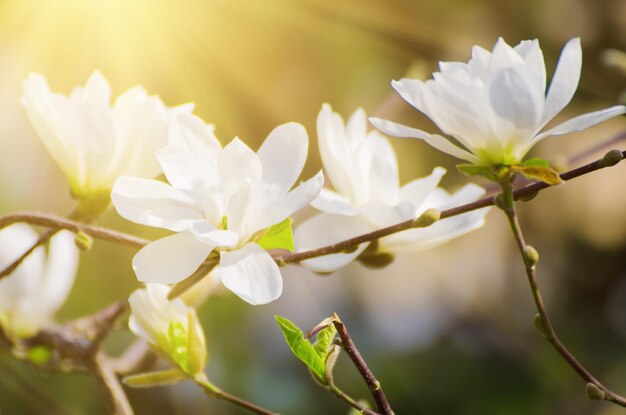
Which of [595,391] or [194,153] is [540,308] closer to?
[595,391]

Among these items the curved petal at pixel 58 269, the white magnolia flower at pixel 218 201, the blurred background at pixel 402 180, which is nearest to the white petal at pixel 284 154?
the white magnolia flower at pixel 218 201

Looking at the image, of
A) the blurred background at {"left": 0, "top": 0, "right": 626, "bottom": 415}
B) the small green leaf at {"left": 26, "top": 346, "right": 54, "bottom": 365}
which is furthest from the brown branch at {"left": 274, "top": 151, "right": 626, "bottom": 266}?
the blurred background at {"left": 0, "top": 0, "right": 626, "bottom": 415}

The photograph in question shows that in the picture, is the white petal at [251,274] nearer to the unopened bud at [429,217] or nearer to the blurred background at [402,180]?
the unopened bud at [429,217]

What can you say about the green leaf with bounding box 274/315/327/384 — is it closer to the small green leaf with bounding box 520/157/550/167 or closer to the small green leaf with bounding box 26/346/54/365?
the small green leaf with bounding box 520/157/550/167

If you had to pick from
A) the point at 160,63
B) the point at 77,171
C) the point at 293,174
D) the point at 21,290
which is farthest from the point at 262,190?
the point at 160,63

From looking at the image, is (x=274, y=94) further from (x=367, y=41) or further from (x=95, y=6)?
(x=95, y=6)

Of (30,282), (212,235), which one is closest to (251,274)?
(212,235)
